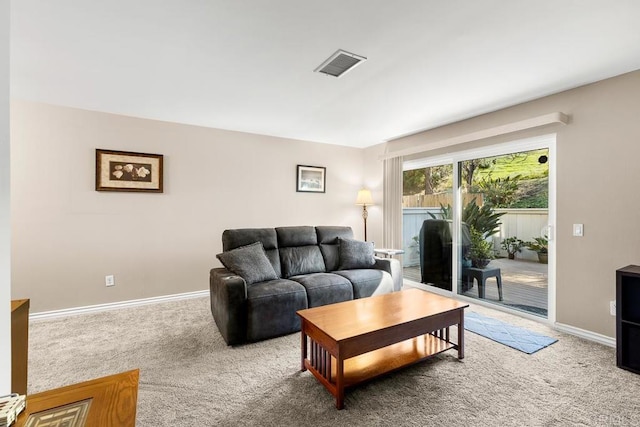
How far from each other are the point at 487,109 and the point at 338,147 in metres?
2.45

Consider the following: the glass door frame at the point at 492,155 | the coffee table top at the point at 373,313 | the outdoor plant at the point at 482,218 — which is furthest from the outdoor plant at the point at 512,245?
the coffee table top at the point at 373,313

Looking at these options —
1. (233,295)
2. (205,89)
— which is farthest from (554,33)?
(233,295)

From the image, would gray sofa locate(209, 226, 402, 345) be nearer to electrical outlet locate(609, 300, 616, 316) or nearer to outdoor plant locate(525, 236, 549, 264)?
outdoor plant locate(525, 236, 549, 264)

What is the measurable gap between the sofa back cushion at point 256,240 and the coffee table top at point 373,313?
4.13ft

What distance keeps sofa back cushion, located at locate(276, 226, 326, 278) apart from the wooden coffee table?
1202 millimetres

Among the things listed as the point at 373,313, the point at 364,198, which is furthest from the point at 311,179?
the point at 373,313

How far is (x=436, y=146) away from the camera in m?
4.09

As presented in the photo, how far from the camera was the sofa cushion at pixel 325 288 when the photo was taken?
3.07m

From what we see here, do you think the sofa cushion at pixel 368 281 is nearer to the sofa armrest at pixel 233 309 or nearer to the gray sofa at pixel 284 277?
the gray sofa at pixel 284 277

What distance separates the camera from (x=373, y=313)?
7.53 feet

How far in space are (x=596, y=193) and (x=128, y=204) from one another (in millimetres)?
4946

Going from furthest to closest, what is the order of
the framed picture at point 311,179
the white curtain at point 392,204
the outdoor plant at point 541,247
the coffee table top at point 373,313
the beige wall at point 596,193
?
the framed picture at point 311,179 → the white curtain at point 392,204 → the outdoor plant at point 541,247 → the beige wall at point 596,193 → the coffee table top at point 373,313

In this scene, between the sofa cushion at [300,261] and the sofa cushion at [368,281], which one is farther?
the sofa cushion at [300,261]

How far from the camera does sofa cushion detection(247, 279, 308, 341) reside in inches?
106
